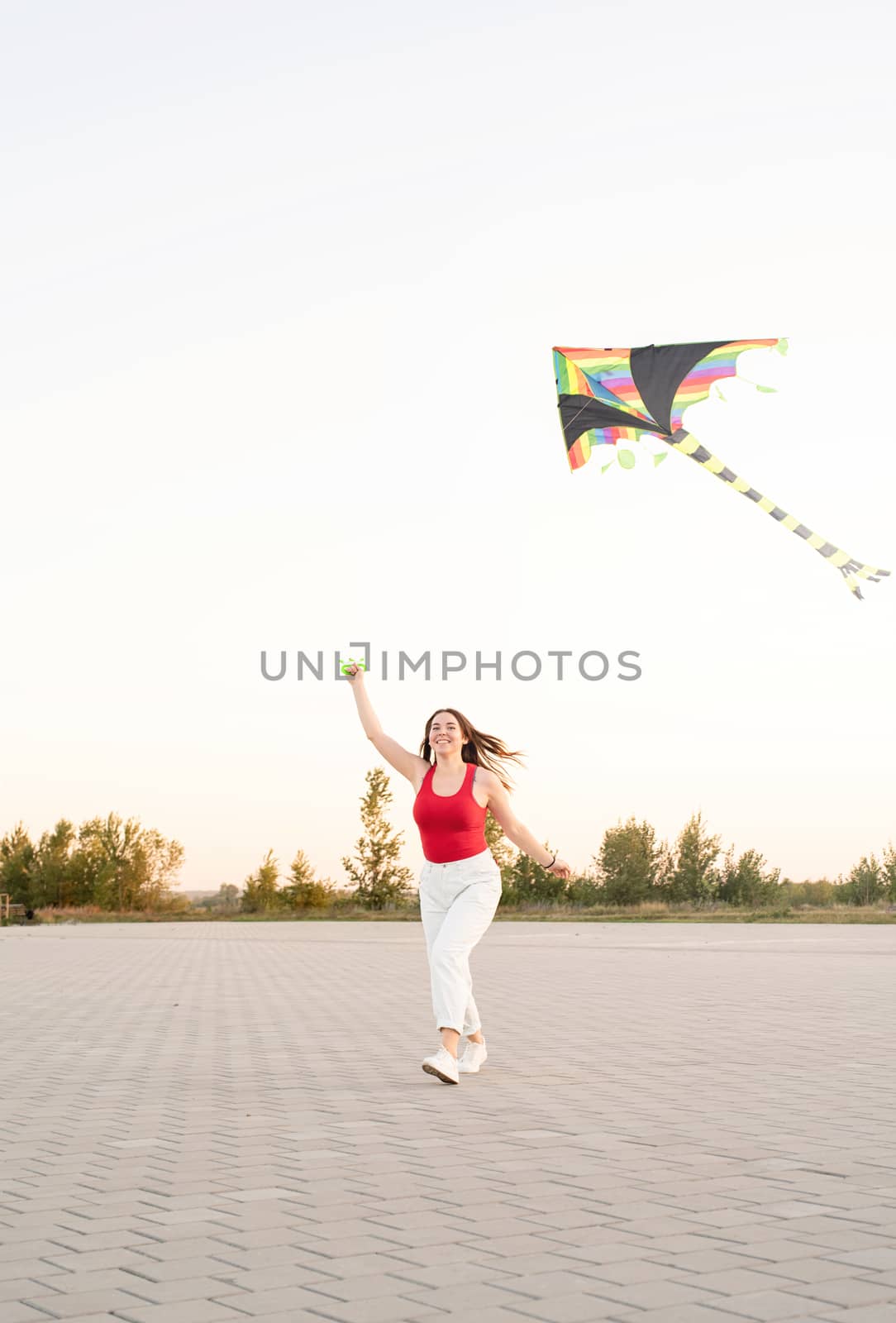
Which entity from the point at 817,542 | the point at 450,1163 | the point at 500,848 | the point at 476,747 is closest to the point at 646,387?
the point at 817,542

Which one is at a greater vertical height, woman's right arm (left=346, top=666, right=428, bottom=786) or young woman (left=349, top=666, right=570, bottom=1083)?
woman's right arm (left=346, top=666, right=428, bottom=786)

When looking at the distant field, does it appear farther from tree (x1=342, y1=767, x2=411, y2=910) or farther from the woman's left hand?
the woman's left hand

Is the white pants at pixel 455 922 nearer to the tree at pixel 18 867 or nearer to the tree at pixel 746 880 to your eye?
the tree at pixel 746 880

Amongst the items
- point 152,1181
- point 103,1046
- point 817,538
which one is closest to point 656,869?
point 817,538

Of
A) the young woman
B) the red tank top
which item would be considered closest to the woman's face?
the young woman

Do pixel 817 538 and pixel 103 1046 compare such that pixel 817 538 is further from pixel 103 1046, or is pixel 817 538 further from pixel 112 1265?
pixel 112 1265

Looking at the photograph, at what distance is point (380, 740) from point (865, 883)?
4531 centimetres

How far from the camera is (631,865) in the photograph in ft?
189

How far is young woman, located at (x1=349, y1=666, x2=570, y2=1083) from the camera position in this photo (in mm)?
7453

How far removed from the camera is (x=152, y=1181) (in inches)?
193

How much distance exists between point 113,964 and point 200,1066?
34.8 feet

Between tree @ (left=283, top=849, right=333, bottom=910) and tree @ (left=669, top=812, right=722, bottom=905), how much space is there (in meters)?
14.4

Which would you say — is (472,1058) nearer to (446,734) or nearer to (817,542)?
(446,734)

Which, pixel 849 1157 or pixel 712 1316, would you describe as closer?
pixel 712 1316
